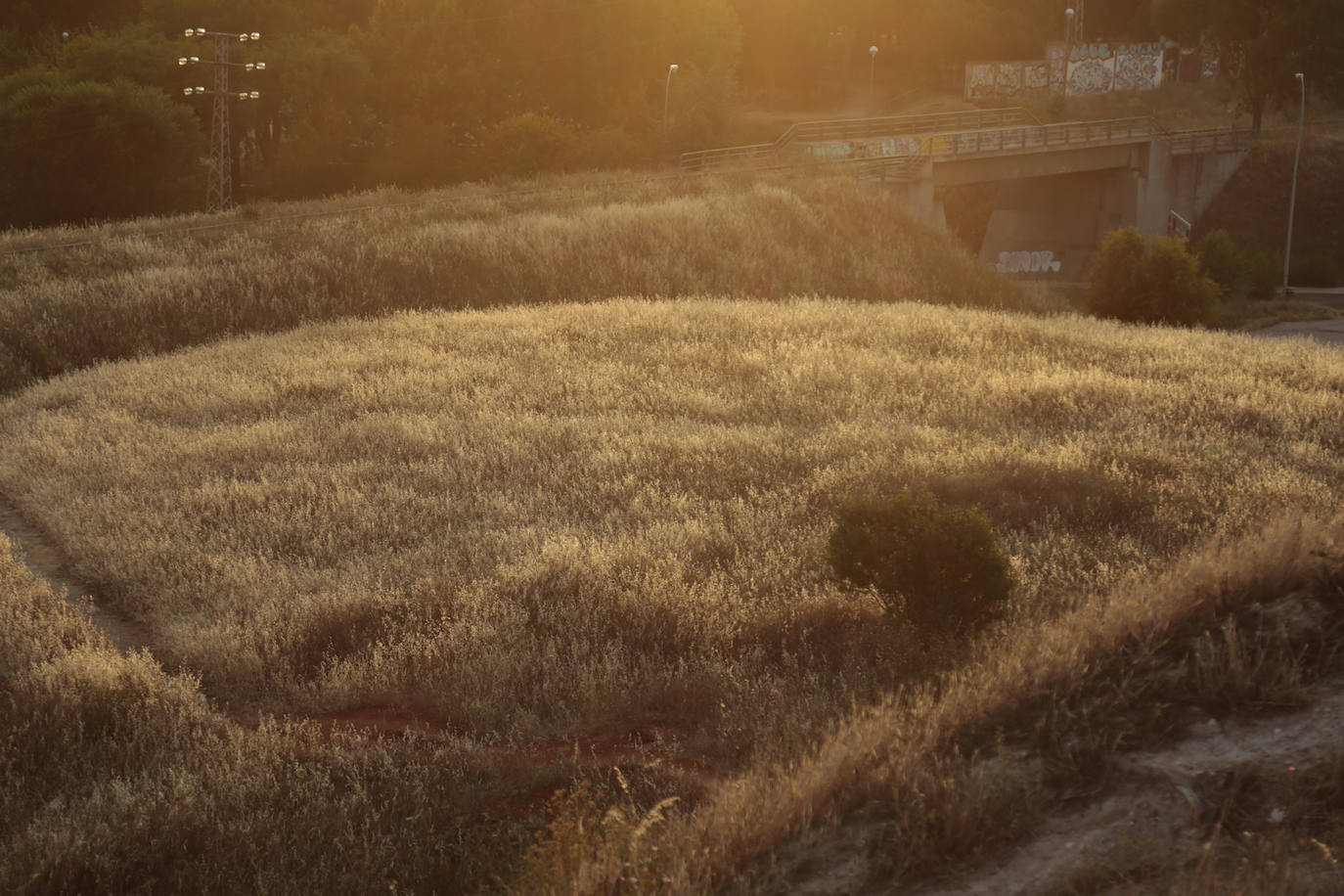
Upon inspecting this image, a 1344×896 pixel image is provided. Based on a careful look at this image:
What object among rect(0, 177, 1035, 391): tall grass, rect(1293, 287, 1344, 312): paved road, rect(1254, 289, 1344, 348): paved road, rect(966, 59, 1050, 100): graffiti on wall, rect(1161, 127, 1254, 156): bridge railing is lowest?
rect(1293, 287, 1344, 312): paved road


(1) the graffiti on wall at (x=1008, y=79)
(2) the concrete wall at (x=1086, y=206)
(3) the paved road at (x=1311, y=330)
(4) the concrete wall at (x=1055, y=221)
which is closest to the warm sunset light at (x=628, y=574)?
(3) the paved road at (x=1311, y=330)

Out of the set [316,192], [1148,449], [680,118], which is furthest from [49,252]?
[680,118]

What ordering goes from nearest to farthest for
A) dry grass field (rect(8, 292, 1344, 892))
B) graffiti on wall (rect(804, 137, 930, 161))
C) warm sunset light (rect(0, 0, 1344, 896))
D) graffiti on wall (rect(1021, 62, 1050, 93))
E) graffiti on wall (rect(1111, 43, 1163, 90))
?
warm sunset light (rect(0, 0, 1344, 896)), dry grass field (rect(8, 292, 1344, 892)), graffiti on wall (rect(804, 137, 930, 161)), graffiti on wall (rect(1111, 43, 1163, 90)), graffiti on wall (rect(1021, 62, 1050, 93))

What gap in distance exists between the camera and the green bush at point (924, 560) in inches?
306

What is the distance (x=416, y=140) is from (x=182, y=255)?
37.8 meters

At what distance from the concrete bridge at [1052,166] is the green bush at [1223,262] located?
989cm

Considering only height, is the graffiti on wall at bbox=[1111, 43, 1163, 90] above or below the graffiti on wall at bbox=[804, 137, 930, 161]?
above

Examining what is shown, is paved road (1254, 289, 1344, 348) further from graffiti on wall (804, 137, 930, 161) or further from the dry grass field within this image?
the dry grass field

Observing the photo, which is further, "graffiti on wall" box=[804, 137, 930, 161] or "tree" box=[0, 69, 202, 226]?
"graffiti on wall" box=[804, 137, 930, 161]

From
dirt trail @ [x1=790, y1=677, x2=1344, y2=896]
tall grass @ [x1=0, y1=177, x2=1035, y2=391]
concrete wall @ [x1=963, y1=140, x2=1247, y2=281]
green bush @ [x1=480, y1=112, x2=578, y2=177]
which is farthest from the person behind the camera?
concrete wall @ [x1=963, y1=140, x2=1247, y2=281]

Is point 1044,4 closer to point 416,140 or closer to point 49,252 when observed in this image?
point 416,140

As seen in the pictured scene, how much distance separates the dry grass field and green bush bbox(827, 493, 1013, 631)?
0.95 feet

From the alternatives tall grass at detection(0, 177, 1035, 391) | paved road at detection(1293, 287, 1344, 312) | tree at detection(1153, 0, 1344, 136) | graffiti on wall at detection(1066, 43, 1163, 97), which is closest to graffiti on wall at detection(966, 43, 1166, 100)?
graffiti on wall at detection(1066, 43, 1163, 97)

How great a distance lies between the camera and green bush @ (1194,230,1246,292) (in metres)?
50.6
